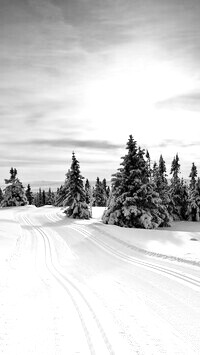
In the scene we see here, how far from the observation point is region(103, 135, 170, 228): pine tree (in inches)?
1104

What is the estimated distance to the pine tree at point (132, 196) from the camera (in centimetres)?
2803

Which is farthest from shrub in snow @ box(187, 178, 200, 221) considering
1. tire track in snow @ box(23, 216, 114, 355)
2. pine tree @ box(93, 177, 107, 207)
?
tire track in snow @ box(23, 216, 114, 355)

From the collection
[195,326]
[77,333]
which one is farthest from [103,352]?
[195,326]

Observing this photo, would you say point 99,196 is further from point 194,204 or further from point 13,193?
point 194,204

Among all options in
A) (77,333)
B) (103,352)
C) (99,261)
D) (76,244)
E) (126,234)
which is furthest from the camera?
(126,234)

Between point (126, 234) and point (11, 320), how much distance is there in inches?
618

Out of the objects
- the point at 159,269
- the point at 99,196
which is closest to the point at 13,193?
the point at 99,196

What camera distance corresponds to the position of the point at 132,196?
2878cm

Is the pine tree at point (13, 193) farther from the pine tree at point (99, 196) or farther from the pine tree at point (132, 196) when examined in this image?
the pine tree at point (132, 196)

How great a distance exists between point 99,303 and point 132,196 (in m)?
21.8

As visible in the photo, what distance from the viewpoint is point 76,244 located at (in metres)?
19.1

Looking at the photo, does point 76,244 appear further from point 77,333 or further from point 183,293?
point 77,333

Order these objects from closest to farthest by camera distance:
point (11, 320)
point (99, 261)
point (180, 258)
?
1. point (11, 320)
2. point (180, 258)
3. point (99, 261)

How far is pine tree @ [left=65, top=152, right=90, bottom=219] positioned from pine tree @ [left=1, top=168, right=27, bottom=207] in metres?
25.1
